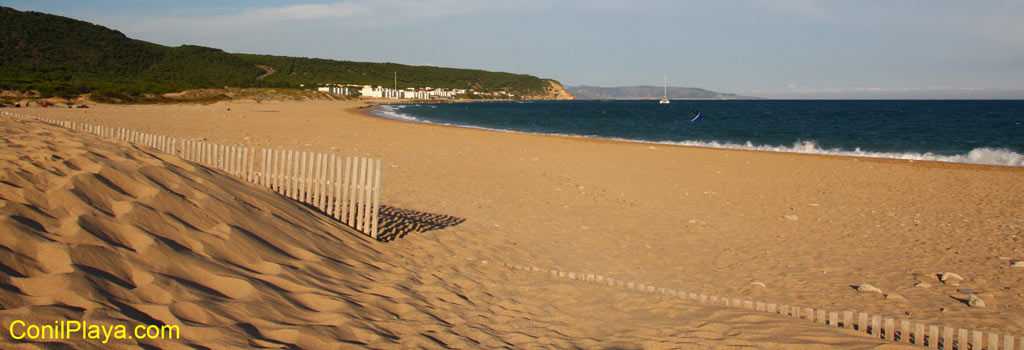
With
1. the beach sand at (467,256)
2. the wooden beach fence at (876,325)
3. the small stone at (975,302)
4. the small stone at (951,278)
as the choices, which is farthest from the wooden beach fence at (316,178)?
Result: the small stone at (951,278)

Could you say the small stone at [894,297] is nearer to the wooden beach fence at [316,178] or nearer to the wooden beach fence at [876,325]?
the wooden beach fence at [876,325]

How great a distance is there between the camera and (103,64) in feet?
268

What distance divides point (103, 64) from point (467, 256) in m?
94.9

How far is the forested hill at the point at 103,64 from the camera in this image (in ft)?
178

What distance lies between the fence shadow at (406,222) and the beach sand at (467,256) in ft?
0.17

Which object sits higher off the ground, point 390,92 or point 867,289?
point 390,92

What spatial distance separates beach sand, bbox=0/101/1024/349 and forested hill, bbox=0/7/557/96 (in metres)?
45.2

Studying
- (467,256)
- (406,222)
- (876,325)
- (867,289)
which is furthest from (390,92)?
(876,325)

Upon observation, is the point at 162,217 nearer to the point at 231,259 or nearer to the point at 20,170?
the point at 231,259

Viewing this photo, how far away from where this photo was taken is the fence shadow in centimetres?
722

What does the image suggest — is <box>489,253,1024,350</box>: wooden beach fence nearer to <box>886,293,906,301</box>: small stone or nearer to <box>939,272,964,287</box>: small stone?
A: <box>886,293,906,301</box>: small stone

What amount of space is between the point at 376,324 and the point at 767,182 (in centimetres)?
1209

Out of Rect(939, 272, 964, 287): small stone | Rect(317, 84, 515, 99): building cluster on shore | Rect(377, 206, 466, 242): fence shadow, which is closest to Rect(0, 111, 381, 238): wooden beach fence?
Rect(377, 206, 466, 242): fence shadow

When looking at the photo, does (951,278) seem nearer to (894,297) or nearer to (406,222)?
(894,297)
